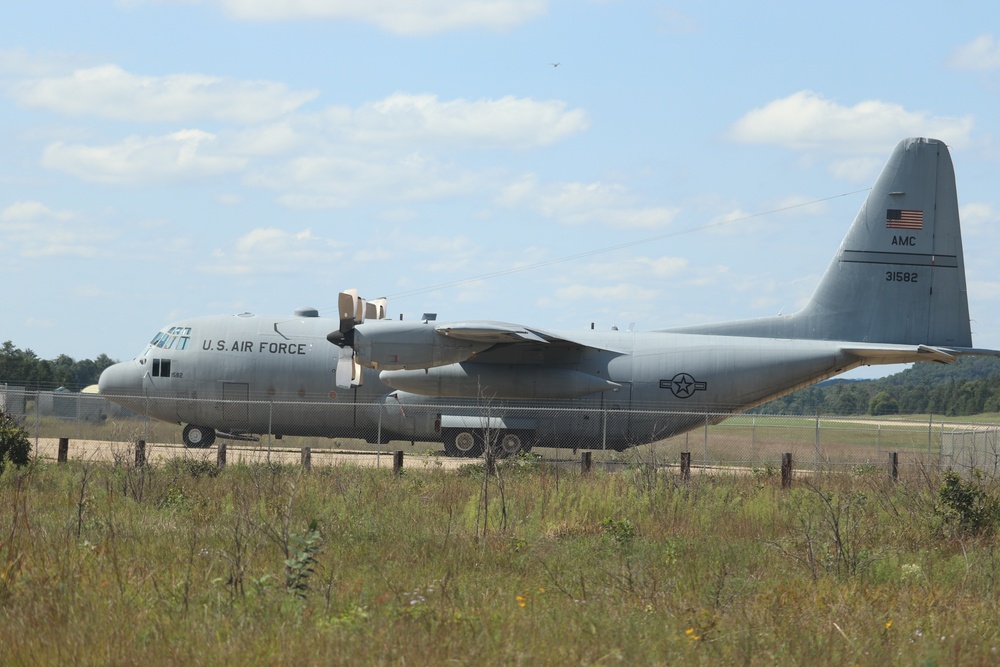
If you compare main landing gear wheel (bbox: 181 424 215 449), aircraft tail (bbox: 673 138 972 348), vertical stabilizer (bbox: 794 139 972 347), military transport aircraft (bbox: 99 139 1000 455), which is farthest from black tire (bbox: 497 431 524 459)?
vertical stabilizer (bbox: 794 139 972 347)

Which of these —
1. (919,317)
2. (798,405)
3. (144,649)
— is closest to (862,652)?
(144,649)

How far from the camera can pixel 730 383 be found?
27703 millimetres

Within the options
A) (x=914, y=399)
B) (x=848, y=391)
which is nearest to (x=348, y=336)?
(x=914, y=399)

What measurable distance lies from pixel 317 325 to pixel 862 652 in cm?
Answer: 2267

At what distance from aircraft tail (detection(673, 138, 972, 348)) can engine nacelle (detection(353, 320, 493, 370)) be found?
9837 millimetres

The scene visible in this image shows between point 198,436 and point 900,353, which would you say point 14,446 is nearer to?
point 198,436

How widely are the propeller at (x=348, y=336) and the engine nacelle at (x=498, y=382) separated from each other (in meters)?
1.17

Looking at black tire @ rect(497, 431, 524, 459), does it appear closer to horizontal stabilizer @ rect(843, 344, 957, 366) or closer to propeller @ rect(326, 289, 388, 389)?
propeller @ rect(326, 289, 388, 389)

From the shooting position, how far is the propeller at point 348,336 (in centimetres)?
2503

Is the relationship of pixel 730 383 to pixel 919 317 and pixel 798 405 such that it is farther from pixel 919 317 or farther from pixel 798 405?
pixel 798 405

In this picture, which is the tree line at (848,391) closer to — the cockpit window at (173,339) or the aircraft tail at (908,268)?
the aircraft tail at (908,268)

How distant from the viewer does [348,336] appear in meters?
25.6

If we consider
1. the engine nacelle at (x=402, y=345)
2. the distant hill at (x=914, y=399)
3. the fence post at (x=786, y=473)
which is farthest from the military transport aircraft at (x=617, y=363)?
the distant hill at (x=914, y=399)

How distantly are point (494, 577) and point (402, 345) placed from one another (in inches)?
587
